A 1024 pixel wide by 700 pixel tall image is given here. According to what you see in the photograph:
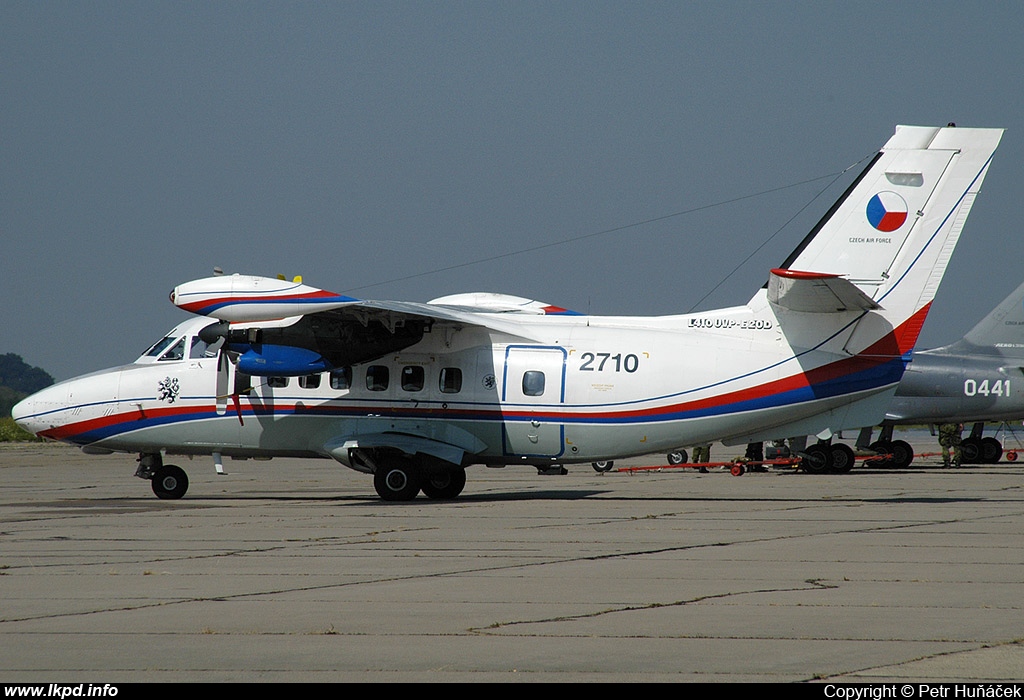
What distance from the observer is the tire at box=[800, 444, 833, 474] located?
32250 millimetres

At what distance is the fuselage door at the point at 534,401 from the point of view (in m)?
19.9

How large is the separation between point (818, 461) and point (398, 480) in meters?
16.5

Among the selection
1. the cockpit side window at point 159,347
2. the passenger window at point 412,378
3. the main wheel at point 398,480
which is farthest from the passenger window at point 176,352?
the main wheel at point 398,480

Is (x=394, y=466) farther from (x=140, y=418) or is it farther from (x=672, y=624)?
(x=672, y=624)

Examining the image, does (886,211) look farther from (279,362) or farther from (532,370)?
(279,362)

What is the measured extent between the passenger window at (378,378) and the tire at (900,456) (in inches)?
847

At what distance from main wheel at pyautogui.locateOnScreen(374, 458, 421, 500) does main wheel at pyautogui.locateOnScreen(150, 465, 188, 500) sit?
3.95m

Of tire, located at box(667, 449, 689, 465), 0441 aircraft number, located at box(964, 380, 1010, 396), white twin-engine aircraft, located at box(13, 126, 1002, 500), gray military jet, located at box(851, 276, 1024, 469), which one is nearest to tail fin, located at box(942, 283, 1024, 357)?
gray military jet, located at box(851, 276, 1024, 469)

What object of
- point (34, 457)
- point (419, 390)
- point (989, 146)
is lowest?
point (34, 457)

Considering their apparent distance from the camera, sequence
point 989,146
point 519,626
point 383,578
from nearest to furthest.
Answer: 1. point 519,626
2. point 383,578
3. point 989,146

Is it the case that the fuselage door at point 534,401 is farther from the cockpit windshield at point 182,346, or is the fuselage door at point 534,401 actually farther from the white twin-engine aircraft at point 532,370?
the cockpit windshield at point 182,346

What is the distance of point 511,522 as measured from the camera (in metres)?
16.0
